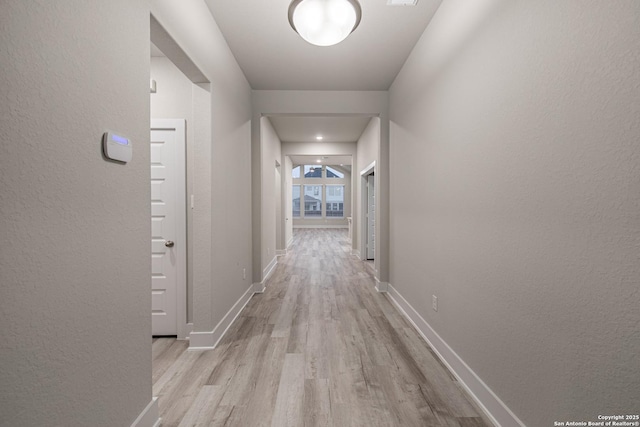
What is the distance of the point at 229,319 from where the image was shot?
2.88 metres

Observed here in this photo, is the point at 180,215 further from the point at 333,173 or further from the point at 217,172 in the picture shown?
the point at 333,173

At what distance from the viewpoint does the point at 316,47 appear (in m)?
2.97

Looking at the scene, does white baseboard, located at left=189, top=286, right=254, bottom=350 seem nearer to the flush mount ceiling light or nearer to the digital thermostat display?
the digital thermostat display

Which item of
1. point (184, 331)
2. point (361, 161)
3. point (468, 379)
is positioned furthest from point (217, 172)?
point (361, 161)

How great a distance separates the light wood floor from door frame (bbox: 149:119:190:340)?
235mm

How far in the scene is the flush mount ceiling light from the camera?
177cm

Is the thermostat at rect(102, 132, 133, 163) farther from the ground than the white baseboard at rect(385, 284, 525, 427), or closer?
farther from the ground

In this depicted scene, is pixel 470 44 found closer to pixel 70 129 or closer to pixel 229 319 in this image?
pixel 70 129

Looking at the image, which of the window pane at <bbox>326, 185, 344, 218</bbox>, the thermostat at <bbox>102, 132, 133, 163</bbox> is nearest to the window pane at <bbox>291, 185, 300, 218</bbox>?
the window pane at <bbox>326, 185, 344, 218</bbox>

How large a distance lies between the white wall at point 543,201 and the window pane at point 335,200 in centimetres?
1217

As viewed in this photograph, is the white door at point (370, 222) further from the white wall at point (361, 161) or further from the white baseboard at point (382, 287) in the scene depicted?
the white baseboard at point (382, 287)

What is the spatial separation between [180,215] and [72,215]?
160 centimetres

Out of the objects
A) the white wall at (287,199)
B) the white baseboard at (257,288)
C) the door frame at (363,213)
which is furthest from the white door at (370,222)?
the white baseboard at (257,288)

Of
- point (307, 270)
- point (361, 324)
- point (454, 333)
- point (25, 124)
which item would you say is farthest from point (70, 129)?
point (307, 270)
